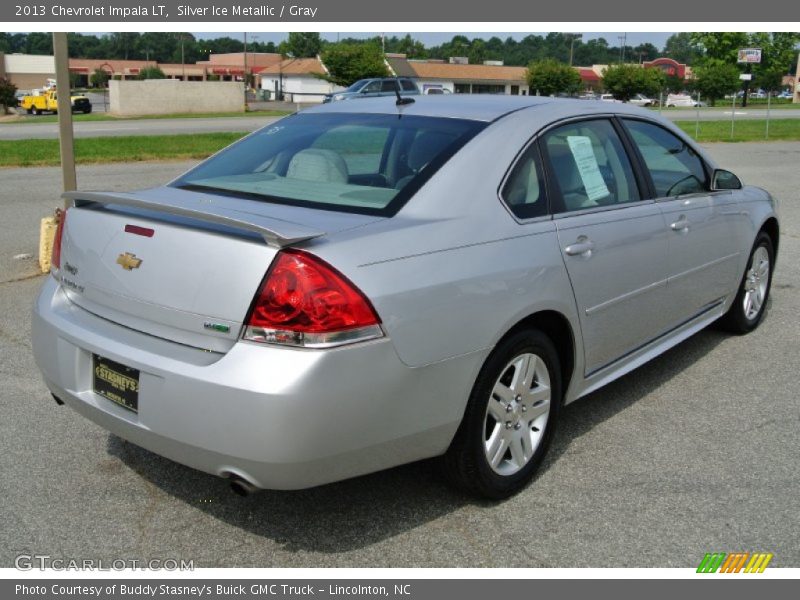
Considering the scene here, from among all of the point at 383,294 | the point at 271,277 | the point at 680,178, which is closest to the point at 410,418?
the point at 383,294

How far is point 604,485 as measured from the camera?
12.4 ft

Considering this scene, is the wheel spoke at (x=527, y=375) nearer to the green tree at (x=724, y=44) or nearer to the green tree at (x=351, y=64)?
the green tree at (x=351, y=64)

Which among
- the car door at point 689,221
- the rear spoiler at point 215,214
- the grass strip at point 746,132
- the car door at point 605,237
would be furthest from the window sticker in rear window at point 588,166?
the grass strip at point 746,132

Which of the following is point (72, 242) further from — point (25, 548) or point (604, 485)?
point (604, 485)

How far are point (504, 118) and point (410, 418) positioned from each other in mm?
1536

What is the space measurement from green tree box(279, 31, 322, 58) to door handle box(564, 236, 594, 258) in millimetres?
112387

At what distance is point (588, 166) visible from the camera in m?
4.20

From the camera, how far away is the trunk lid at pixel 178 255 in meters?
2.91

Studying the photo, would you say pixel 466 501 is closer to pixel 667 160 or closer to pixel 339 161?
pixel 339 161

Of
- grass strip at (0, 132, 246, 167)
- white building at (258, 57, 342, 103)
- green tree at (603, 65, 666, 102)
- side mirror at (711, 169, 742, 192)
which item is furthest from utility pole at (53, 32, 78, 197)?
white building at (258, 57, 342, 103)

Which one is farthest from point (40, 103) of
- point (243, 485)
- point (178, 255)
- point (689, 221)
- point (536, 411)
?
point (243, 485)

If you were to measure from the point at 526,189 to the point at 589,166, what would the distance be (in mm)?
625

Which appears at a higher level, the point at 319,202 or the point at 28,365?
the point at 319,202

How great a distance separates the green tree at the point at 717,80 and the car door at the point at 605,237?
62.0m
